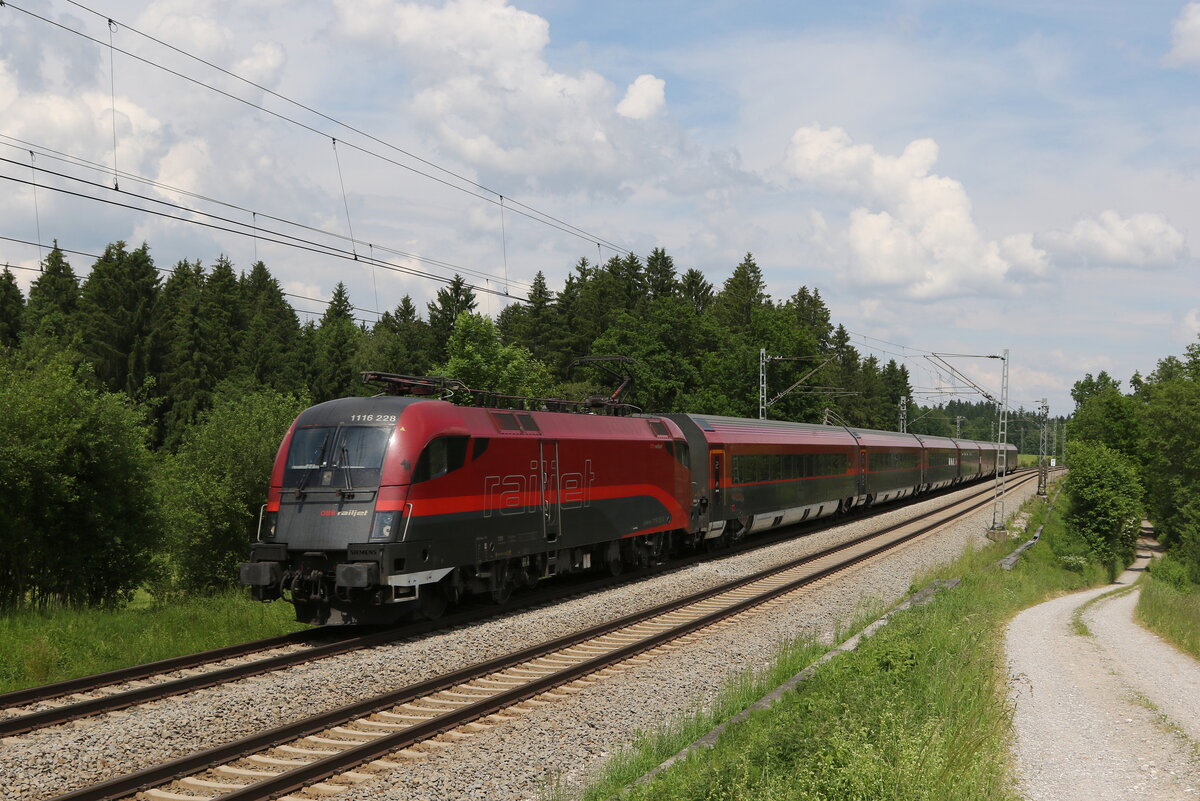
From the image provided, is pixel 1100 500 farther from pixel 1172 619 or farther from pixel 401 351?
pixel 401 351

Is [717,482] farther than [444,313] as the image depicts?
No

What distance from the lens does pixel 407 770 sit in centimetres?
878

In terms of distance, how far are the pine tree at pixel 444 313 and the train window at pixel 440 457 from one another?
5894cm

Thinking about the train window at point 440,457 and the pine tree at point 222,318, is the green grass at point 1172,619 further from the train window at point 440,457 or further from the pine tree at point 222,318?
the pine tree at point 222,318

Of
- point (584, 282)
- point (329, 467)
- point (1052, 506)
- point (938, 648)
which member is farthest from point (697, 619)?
point (584, 282)

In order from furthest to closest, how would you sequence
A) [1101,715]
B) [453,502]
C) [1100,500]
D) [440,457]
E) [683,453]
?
1. [1100,500]
2. [683,453]
3. [453,502]
4. [440,457]
5. [1101,715]

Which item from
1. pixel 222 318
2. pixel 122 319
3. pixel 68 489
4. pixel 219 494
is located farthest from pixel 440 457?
pixel 222 318

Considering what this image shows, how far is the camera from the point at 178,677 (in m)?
11.8

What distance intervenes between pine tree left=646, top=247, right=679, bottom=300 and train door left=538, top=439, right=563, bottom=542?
7751 centimetres

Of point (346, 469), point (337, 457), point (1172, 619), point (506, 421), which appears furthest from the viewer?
point (1172, 619)

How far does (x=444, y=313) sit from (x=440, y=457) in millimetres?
61044

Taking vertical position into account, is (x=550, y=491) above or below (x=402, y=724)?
above

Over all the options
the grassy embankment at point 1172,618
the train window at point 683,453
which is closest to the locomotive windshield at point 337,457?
the train window at point 683,453

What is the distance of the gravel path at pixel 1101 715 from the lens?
26.5 feet
